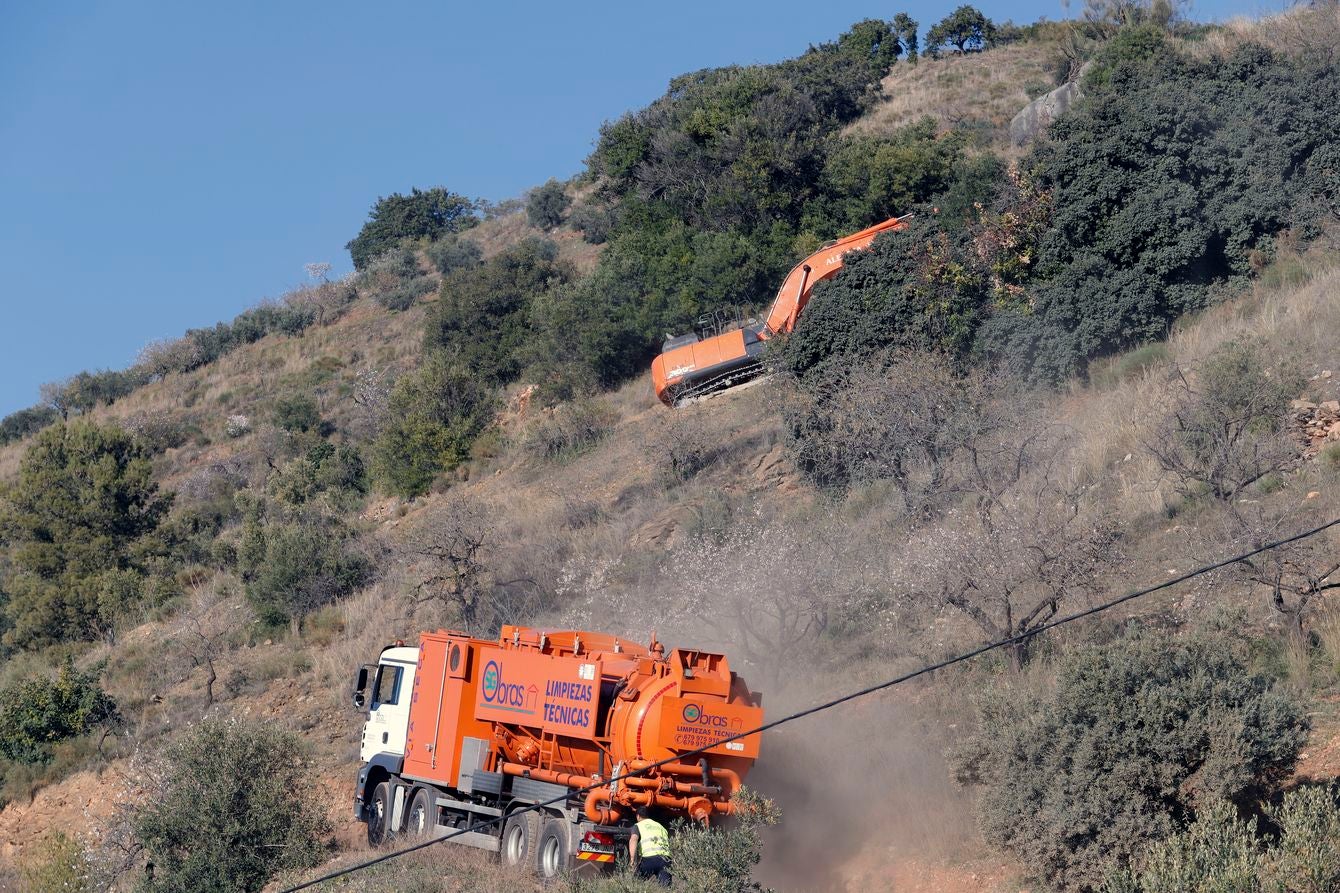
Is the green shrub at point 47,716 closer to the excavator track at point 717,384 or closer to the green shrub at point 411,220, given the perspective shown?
the excavator track at point 717,384

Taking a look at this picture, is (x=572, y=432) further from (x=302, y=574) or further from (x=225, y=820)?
(x=225, y=820)

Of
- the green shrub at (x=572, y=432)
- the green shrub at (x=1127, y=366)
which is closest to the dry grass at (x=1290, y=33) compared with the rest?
the green shrub at (x=1127, y=366)

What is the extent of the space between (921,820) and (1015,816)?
2.83 metres

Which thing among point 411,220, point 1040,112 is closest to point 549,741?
point 1040,112

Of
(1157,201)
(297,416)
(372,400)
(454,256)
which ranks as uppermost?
(454,256)

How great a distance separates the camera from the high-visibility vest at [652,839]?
15258 mm

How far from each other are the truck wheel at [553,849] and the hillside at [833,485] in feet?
1.94

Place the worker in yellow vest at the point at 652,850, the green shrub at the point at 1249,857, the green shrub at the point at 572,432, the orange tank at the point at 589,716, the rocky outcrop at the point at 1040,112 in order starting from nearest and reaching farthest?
the green shrub at the point at 1249,857 → the worker in yellow vest at the point at 652,850 → the orange tank at the point at 589,716 → the green shrub at the point at 572,432 → the rocky outcrop at the point at 1040,112

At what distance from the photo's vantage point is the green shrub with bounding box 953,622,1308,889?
13.5 m

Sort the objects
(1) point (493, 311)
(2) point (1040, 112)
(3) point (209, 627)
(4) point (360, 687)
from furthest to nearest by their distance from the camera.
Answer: (1) point (493, 311) → (2) point (1040, 112) → (3) point (209, 627) → (4) point (360, 687)

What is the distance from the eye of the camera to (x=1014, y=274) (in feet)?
112

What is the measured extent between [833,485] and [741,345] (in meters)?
8.23

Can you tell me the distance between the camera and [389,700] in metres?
20.9

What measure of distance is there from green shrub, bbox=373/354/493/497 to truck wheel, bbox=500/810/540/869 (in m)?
26.8
